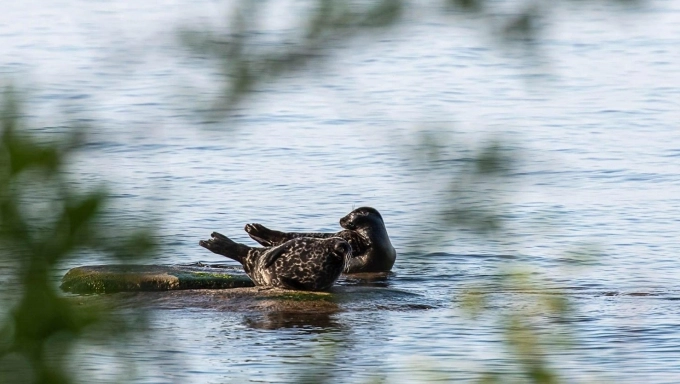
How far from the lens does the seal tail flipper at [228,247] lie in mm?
11414

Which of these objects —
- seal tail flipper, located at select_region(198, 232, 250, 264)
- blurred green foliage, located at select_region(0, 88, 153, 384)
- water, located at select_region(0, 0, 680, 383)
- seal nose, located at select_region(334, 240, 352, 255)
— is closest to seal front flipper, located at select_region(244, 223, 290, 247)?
seal tail flipper, located at select_region(198, 232, 250, 264)

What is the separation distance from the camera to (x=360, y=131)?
2.21 metres

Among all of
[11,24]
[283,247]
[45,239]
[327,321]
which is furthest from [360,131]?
[283,247]

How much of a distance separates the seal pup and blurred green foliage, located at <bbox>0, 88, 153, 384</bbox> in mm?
8749

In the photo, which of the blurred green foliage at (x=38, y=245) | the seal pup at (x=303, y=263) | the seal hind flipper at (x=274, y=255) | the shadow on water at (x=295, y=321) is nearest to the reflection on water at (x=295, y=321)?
the shadow on water at (x=295, y=321)

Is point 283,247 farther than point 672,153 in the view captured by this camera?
No

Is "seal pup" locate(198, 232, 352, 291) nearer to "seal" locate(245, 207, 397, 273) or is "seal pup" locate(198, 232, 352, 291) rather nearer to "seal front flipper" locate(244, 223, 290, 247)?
"seal front flipper" locate(244, 223, 290, 247)

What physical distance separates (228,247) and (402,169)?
30.5ft

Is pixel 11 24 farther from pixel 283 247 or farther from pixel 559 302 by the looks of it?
pixel 283 247

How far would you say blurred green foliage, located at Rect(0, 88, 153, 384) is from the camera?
204 cm

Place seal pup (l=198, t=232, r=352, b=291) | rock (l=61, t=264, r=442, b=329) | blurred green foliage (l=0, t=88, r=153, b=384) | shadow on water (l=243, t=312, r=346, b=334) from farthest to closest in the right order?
seal pup (l=198, t=232, r=352, b=291)
rock (l=61, t=264, r=442, b=329)
shadow on water (l=243, t=312, r=346, b=334)
blurred green foliage (l=0, t=88, r=153, b=384)

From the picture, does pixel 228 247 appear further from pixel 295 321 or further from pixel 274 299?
pixel 295 321

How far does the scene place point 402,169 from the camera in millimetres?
2301

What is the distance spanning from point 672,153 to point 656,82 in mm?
6799
